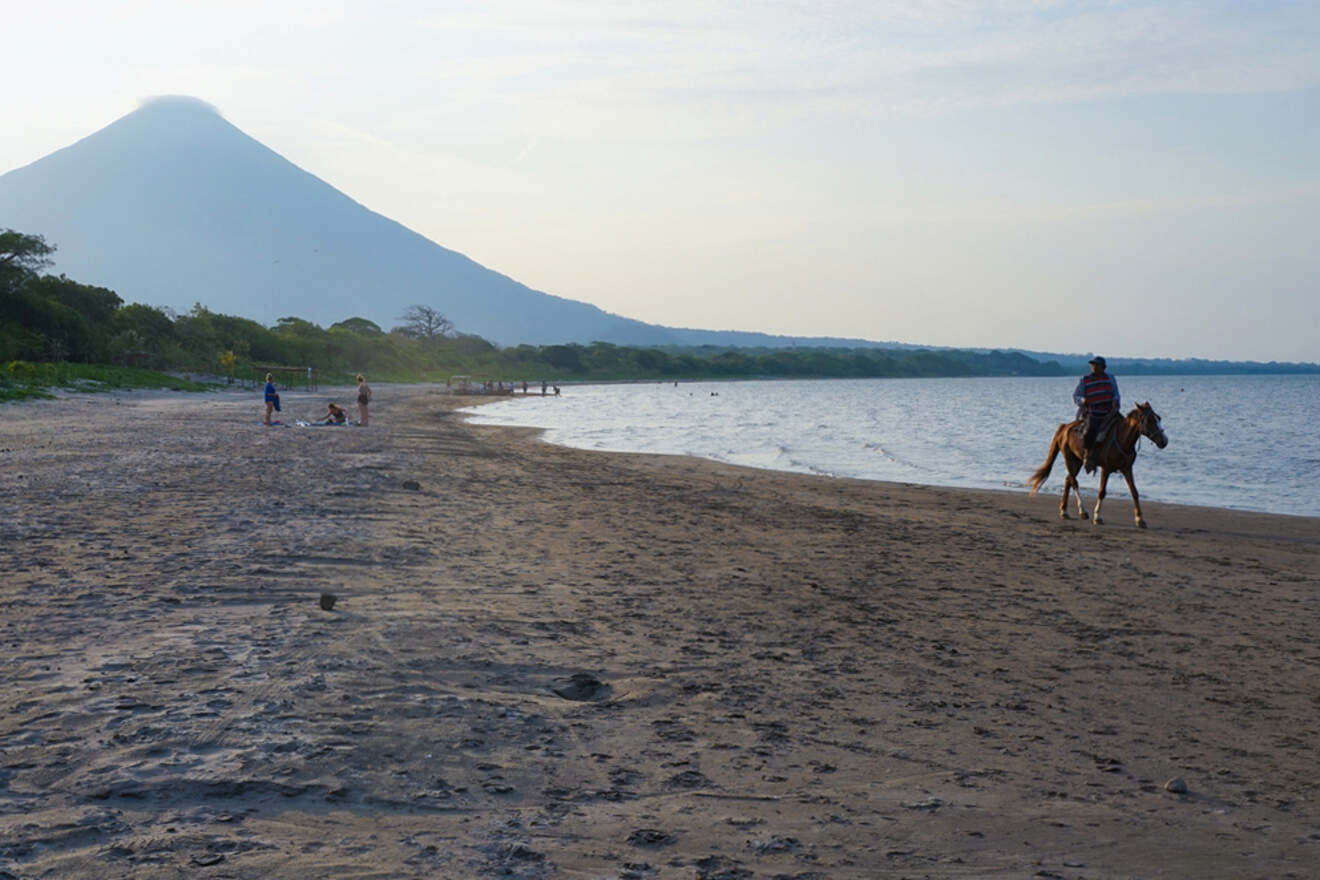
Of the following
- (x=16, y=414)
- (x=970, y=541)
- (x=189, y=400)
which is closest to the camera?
(x=970, y=541)

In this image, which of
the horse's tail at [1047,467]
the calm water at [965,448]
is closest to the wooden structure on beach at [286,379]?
the calm water at [965,448]

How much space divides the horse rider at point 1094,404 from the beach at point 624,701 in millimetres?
3440

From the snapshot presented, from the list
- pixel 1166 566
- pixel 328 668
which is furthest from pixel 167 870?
pixel 1166 566

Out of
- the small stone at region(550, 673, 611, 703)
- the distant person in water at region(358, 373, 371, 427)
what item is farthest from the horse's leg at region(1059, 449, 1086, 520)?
the distant person in water at region(358, 373, 371, 427)

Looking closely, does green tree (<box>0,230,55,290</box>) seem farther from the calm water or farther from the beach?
the beach

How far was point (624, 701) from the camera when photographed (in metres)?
5.88

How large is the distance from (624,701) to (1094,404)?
1241cm

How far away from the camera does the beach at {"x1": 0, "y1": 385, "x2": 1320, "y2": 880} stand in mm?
4012

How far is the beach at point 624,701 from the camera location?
4.01 metres

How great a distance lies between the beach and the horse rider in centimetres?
344

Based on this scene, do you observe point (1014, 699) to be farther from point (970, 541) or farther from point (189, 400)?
point (189, 400)

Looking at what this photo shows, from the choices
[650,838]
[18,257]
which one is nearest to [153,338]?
[18,257]

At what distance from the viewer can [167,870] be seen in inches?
138

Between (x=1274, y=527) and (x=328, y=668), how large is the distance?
15.6 meters
